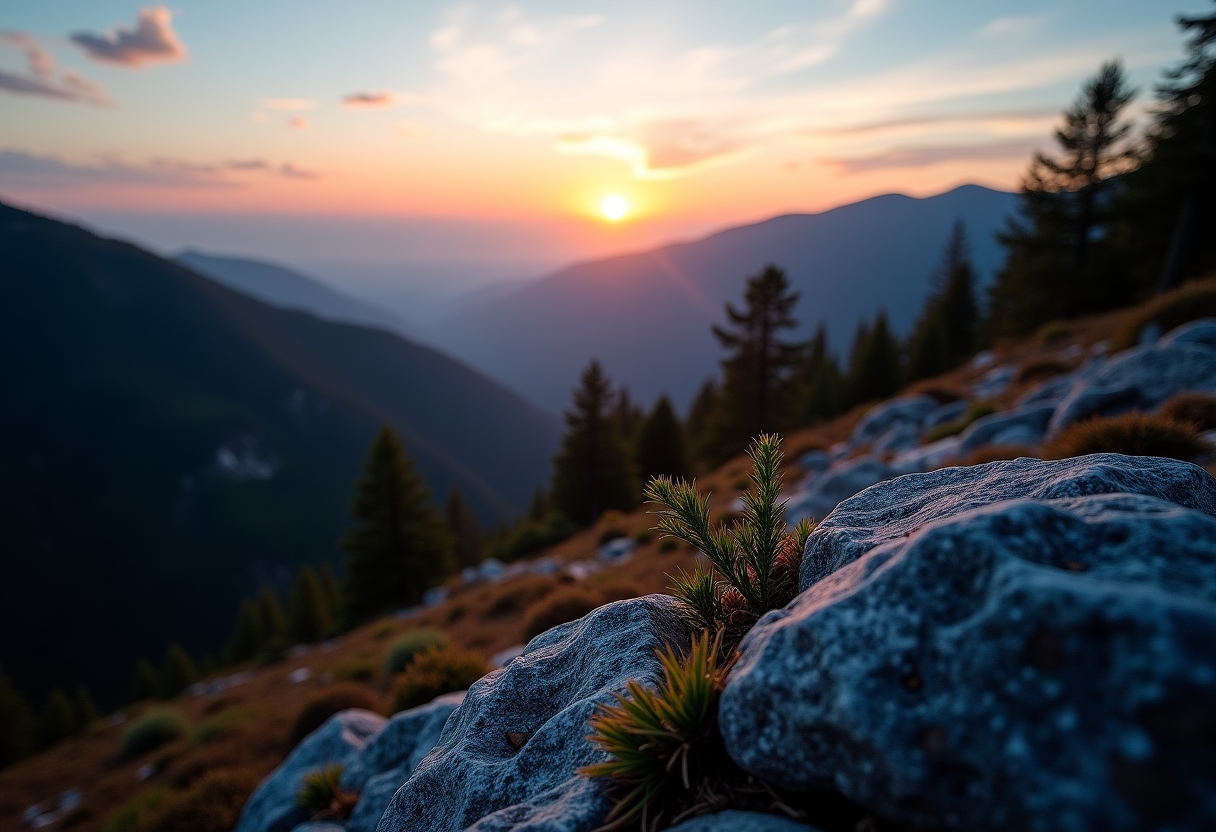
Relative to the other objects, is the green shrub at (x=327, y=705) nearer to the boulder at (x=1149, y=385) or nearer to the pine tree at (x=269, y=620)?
the boulder at (x=1149, y=385)

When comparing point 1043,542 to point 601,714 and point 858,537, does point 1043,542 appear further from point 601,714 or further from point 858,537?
point 601,714

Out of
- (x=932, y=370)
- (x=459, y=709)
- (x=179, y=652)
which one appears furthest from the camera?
(x=179, y=652)

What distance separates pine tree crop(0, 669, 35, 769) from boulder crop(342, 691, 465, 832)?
57.9 metres

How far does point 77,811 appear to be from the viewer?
13656 millimetres

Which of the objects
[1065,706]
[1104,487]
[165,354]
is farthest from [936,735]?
[165,354]

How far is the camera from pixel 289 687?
19.5 meters

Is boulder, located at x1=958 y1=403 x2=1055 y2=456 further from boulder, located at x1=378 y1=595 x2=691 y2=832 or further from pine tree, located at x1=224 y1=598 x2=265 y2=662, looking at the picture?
pine tree, located at x1=224 y1=598 x2=265 y2=662

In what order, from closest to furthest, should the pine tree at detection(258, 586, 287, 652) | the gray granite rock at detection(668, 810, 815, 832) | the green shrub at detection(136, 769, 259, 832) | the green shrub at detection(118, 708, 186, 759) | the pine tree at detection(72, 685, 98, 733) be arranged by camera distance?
1. the gray granite rock at detection(668, 810, 815, 832)
2. the green shrub at detection(136, 769, 259, 832)
3. the green shrub at detection(118, 708, 186, 759)
4. the pine tree at detection(72, 685, 98, 733)
5. the pine tree at detection(258, 586, 287, 652)

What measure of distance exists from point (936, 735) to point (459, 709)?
3926 mm

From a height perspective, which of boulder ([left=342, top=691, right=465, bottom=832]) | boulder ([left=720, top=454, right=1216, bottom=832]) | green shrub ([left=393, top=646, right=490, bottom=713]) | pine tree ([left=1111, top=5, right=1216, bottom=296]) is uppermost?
pine tree ([left=1111, top=5, right=1216, bottom=296])

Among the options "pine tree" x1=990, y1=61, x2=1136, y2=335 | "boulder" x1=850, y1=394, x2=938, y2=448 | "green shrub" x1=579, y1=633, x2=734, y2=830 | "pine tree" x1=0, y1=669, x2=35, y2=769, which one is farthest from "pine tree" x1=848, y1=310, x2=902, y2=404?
"pine tree" x1=0, y1=669, x2=35, y2=769

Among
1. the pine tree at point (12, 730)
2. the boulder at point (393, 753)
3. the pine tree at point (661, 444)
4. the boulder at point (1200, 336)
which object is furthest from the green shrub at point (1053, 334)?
the pine tree at point (12, 730)

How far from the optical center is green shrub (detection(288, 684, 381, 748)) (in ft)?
37.5

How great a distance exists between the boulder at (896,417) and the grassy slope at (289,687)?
2.04 meters
